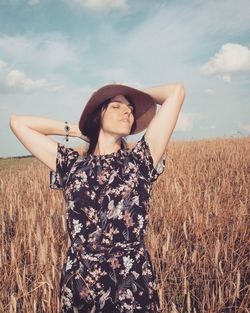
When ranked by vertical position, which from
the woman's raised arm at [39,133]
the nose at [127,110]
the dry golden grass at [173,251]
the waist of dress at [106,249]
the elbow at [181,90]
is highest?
the elbow at [181,90]

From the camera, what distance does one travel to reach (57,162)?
1.89 m

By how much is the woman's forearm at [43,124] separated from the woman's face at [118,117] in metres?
0.29

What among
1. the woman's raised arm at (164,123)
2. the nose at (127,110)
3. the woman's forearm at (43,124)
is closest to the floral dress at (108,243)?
the woman's raised arm at (164,123)

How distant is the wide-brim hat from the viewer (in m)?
1.95

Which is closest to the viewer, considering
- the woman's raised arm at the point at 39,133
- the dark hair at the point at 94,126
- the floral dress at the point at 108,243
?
the floral dress at the point at 108,243

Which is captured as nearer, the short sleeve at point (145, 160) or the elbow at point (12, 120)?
the short sleeve at point (145, 160)

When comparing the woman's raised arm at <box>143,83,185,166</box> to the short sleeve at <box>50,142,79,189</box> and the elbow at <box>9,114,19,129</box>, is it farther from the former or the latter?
the elbow at <box>9,114,19,129</box>

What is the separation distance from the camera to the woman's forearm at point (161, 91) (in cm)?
193

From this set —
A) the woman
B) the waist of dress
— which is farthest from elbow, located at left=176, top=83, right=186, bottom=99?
the waist of dress

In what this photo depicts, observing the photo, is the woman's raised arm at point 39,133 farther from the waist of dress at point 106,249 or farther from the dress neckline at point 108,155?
the waist of dress at point 106,249

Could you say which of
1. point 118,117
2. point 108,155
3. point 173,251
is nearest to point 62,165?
point 108,155

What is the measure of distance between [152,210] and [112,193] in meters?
2.28

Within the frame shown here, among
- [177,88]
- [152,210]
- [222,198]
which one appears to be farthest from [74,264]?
[222,198]

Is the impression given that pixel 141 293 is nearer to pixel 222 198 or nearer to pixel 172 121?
pixel 172 121
